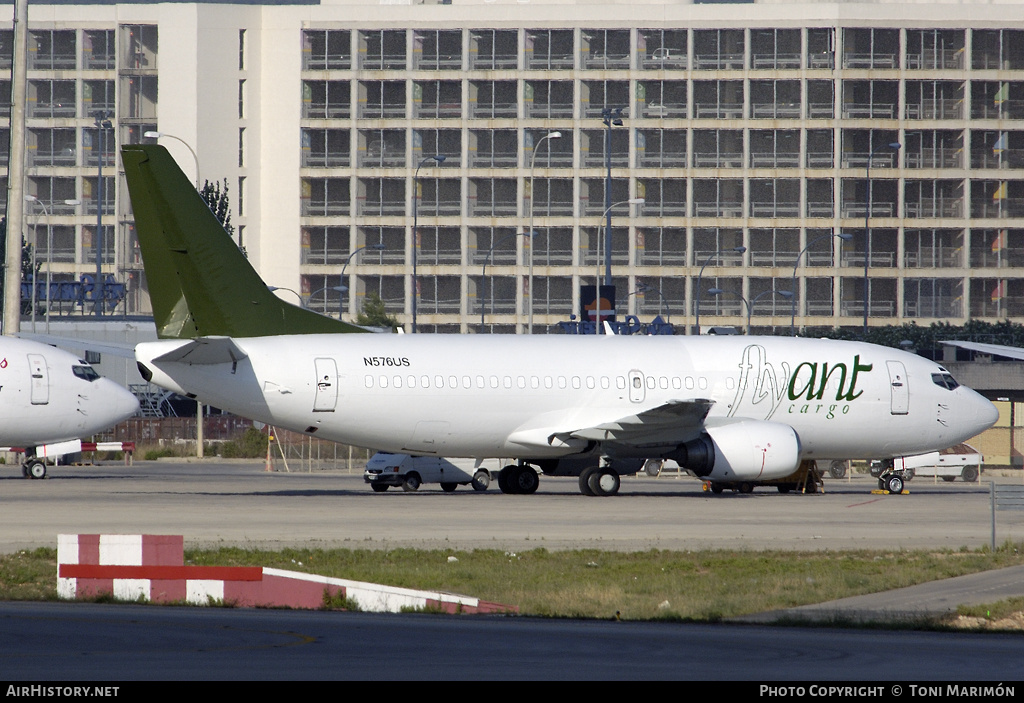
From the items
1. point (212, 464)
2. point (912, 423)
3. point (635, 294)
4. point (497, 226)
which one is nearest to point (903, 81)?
point (635, 294)

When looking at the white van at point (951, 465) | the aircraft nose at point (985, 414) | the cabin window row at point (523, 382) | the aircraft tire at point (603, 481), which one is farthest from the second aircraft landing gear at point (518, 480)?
the white van at point (951, 465)

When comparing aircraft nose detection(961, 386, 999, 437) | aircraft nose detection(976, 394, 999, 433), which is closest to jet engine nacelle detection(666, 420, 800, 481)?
aircraft nose detection(961, 386, 999, 437)

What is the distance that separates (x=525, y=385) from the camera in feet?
114

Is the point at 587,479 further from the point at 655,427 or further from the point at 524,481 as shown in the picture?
the point at 655,427

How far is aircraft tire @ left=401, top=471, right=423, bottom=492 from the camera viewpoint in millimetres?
38406

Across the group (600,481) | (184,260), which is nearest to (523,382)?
(600,481)

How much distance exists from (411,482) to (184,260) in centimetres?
1034

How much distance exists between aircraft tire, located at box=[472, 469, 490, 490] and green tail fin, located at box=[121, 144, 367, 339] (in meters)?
9.01

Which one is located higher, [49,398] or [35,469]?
[49,398]

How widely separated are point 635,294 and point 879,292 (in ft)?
62.5

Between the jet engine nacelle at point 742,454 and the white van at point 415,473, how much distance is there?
6890 mm

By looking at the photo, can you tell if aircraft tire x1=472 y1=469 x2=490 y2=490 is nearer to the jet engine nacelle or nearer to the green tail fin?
the jet engine nacelle

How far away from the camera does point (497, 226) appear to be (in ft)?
364

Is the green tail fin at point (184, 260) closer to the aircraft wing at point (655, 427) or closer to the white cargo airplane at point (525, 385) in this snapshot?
the white cargo airplane at point (525, 385)
